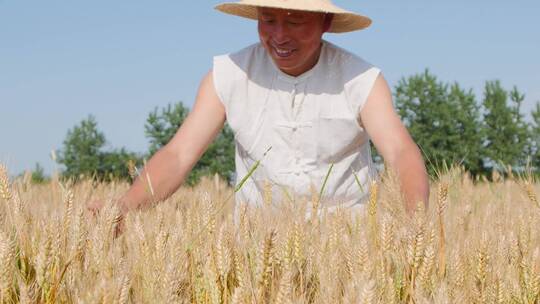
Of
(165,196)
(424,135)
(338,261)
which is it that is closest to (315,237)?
(338,261)

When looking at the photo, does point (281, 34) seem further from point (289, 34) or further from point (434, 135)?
point (434, 135)

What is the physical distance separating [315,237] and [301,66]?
4.71 feet

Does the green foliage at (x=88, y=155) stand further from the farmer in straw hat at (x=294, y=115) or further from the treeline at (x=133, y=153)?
the farmer in straw hat at (x=294, y=115)

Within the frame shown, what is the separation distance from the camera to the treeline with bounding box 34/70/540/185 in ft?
28.2

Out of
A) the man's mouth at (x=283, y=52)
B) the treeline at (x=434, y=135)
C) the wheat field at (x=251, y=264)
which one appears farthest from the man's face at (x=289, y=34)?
the treeline at (x=434, y=135)

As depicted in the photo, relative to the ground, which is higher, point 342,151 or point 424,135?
point 342,151

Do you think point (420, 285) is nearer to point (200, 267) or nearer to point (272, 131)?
point (200, 267)

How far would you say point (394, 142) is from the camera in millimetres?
2857

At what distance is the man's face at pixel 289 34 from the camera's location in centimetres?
281

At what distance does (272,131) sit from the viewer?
123 inches

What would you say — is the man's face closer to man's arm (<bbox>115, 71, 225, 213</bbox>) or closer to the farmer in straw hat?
the farmer in straw hat

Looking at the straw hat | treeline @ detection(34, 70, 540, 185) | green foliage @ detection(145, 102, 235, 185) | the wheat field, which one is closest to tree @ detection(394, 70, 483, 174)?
treeline @ detection(34, 70, 540, 185)

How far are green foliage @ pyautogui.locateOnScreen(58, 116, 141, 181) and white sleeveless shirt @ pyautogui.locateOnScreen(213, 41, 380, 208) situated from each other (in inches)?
226

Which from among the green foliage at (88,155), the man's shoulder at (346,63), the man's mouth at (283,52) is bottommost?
the green foliage at (88,155)
